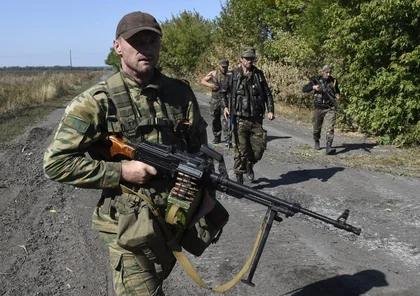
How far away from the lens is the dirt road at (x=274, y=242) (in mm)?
4375

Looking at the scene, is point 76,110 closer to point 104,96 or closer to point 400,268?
point 104,96

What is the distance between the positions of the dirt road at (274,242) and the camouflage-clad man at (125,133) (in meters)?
1.66

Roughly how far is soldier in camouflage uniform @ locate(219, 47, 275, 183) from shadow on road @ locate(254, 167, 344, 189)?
1.56ft

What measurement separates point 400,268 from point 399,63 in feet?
27.5

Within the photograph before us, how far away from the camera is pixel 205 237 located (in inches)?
118

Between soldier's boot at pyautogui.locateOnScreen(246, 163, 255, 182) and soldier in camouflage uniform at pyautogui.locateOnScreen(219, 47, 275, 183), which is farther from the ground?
soldier in camouflage uniform at pyautogui.locateOnScreen(219, 47, 275, 183)

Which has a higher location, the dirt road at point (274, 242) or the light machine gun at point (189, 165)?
the light machine gun at point (189, 165)

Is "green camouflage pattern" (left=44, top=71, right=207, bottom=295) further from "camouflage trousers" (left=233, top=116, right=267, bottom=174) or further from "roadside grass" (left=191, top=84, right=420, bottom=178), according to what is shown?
"roadside grass" (left=191, top=84, right=420, bottom=178)

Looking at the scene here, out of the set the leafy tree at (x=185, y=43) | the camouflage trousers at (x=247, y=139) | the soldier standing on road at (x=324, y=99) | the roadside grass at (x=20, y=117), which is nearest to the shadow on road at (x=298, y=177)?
the camouflage trousers at (x=247, y=139)

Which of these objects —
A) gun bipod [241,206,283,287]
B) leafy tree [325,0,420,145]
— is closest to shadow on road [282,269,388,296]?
gun bipod [241,206,283,287]

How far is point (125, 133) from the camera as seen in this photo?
270cm

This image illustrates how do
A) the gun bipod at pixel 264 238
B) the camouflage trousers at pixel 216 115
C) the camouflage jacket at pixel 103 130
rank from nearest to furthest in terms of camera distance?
1. the camouflage jacket at pixel 103 130
2. the gun bipod at pixel 264 238
3. the camouflage trousers at pixel 216 115

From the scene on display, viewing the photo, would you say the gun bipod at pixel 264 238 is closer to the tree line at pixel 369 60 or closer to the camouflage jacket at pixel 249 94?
the camouflage jacket at pixel 249 94

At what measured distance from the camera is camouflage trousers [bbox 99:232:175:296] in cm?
266
